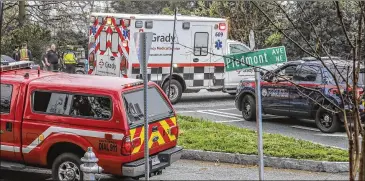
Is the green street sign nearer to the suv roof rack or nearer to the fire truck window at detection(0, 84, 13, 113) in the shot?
the fire truck window at detection(0, 84, 13, 113)

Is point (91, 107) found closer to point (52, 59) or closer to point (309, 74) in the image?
point (309, 74)

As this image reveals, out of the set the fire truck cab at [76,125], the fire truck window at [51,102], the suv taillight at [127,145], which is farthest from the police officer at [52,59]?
the suv taillight at [127,145]

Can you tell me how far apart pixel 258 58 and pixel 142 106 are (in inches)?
72.5

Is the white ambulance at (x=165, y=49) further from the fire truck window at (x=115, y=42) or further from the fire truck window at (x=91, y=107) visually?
the fire truck window at (x=91, y=107)

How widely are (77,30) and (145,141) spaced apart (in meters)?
27.1

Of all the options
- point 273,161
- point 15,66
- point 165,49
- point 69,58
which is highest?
point 165,49

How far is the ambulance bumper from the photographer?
8.38 metres

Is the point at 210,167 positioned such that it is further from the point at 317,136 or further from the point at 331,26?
the point at 331,26

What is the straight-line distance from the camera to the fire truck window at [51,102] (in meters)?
8.85

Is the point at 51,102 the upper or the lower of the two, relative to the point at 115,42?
lower

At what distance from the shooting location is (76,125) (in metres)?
8.66

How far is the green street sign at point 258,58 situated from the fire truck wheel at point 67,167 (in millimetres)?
2413

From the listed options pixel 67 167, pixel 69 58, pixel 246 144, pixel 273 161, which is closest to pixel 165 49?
pixel 69 58

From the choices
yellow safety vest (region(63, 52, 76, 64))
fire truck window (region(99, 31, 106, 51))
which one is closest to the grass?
fire truck window (region(99, 31, 106, 51))
